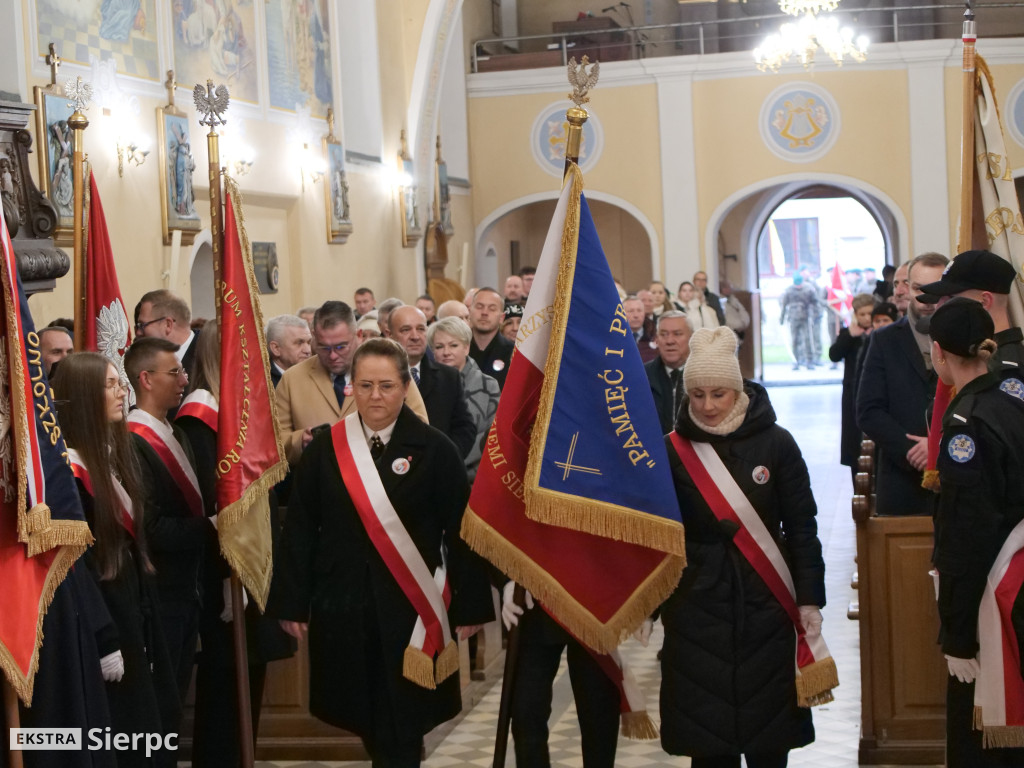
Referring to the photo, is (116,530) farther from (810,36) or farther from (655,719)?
(810,36)

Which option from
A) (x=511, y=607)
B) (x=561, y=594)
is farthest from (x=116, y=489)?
(x=561, y=594)

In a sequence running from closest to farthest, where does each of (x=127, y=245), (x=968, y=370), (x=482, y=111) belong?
(x=968, y=370) < (x=127, y=245) < (x=482, y=111)

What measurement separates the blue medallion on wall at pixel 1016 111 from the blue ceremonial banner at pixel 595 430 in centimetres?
1687

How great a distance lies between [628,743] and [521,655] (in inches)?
58.2

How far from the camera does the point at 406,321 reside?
254 inches

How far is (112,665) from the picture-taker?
385 cm

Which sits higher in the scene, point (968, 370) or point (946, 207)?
point (946, 207)

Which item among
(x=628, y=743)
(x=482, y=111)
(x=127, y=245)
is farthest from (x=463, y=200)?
(x=628, y=743)

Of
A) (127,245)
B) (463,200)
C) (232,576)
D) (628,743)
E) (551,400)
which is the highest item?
(463,200)

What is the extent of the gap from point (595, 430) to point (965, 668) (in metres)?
1.29

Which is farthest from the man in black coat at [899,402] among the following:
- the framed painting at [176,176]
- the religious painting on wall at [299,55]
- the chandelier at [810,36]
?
the chandelier at [810,36]

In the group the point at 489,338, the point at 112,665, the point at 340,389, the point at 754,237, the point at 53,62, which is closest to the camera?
the point at 112,665

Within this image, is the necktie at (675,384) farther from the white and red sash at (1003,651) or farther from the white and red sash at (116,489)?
the white and red sash at (116,489)

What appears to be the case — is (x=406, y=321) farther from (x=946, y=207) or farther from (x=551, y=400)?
(x=946, y=207)
